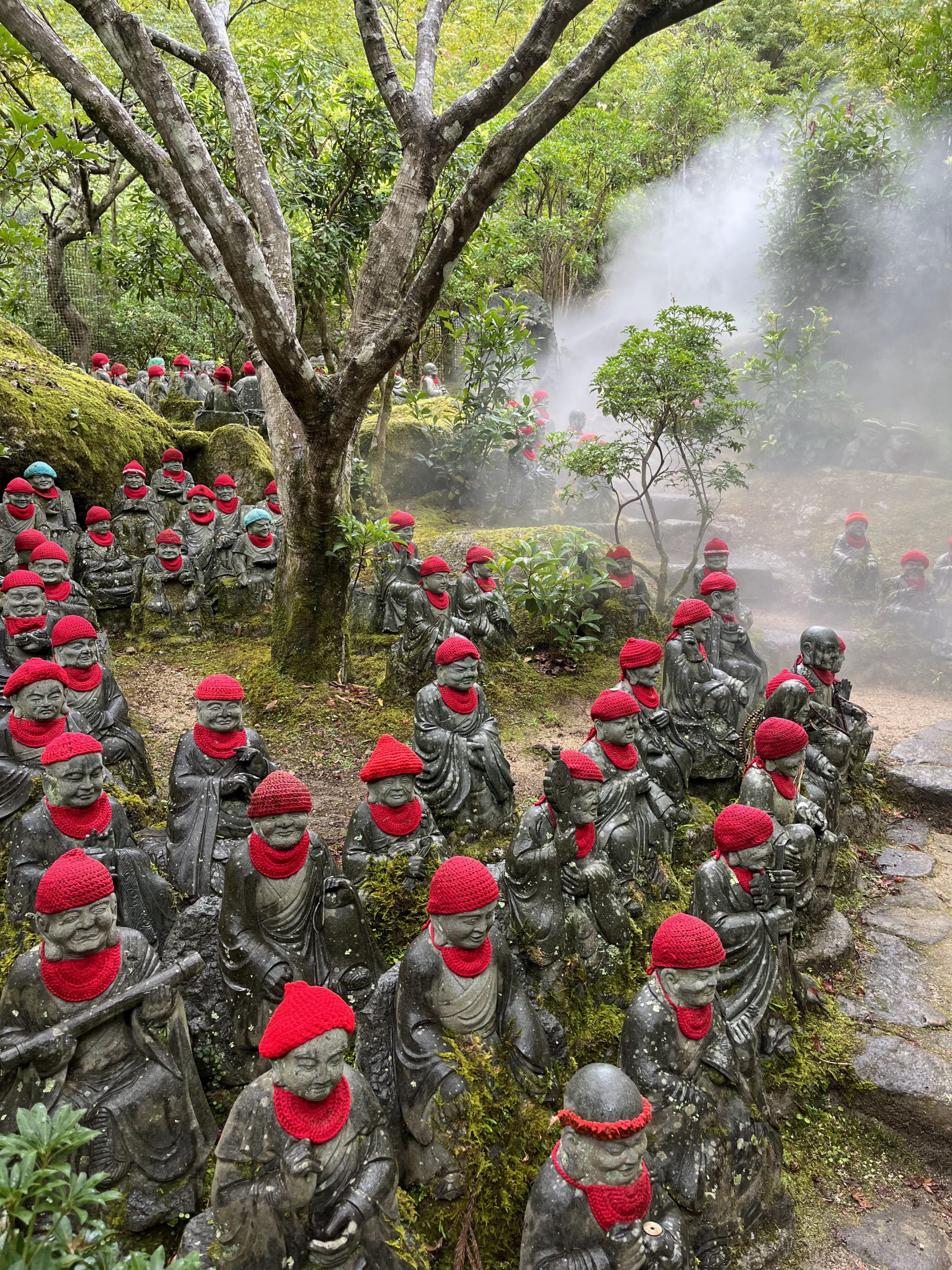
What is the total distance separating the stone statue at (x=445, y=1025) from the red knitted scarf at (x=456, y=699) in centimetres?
299

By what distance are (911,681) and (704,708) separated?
7330 mm

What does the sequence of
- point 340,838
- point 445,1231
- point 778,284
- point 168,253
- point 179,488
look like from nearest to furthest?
point 445,1231 → point 340,838 → point 168,253 → point 179,488 → point 778,284

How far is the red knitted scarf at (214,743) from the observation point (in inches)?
229

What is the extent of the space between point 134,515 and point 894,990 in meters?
12.8

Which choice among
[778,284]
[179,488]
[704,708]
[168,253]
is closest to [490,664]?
[704,708]

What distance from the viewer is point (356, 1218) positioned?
10.1 feet

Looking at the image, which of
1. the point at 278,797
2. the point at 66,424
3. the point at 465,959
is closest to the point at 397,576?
the point at 66,424

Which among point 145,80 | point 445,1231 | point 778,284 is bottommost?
point 445,1231

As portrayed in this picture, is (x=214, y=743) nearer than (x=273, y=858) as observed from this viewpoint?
No

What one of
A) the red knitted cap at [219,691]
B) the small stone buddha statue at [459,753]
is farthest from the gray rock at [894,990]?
the red knitted cap at [219,691]

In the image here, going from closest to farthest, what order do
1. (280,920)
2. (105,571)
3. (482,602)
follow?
(280,920) → (482,602) → (105,571)

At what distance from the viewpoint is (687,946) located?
381cm

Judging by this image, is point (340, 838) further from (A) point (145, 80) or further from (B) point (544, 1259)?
(A) point (145, 80)

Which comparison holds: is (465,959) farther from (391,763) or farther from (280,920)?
(391,763)
